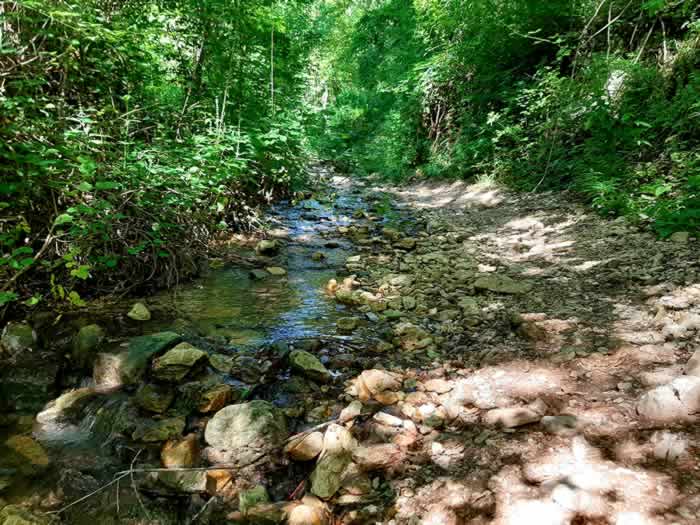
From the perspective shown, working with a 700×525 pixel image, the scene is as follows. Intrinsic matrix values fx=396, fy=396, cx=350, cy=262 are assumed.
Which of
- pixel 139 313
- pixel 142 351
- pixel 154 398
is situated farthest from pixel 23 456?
pixel 139 313

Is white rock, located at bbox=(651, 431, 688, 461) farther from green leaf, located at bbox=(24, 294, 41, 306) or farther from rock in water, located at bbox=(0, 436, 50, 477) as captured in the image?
green leaf, located at bbox=(24, 294, 41, 306)

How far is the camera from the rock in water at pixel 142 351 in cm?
281

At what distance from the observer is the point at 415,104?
12.3 m

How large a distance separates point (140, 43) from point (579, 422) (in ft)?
17.1

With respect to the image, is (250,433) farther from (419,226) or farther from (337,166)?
(337,166)

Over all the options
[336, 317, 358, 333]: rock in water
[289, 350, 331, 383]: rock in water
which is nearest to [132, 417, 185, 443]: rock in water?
[289, 350, 331, 383]: rock in water

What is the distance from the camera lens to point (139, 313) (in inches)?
142

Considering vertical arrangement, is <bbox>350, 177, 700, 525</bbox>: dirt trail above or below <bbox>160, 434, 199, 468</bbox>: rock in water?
above

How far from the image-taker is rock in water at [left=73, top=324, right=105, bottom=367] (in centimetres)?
299

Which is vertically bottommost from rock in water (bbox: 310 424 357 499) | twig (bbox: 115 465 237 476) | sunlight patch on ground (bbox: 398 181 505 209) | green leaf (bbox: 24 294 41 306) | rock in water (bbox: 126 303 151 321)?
twig (bbox: 115 465 237 476)

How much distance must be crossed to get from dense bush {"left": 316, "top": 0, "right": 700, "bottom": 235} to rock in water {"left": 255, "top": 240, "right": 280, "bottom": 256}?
429 centimetres

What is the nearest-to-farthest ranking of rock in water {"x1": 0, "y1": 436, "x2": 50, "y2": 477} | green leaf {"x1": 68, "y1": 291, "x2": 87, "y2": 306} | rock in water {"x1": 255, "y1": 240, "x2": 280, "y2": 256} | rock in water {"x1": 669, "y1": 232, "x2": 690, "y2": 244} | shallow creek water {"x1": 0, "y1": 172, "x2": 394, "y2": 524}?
shallow creek water {"x1": 0, "y1": 172, "x2": 394, "y2": 524}, rock in water {"x1": 0, "y1": 436, "x2": 50, "y2": 477}, green leaf {"x1": 68, "y1": 291, "x2": 87, "y2": 306}, rock in water {"x1": 669, "y1": 232, "x2": 690, "y2": 244}, rock in water {"x1": 255, "y1": 240, "x2": 280, "y2": 256}

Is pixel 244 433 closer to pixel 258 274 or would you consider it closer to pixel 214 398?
pixel 214 398

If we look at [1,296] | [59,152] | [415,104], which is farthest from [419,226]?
[415,104]
